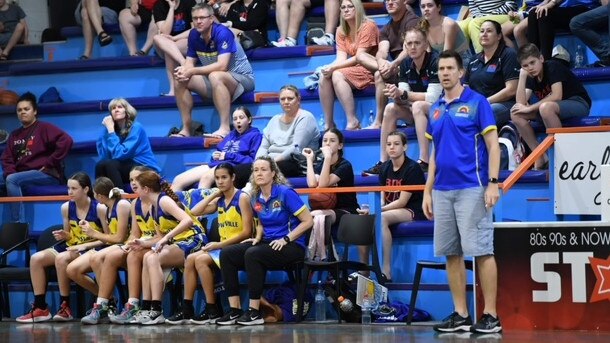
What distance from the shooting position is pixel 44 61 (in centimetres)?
1452

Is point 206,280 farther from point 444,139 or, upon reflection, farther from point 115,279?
point 444,139

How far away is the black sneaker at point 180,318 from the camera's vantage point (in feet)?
32.8

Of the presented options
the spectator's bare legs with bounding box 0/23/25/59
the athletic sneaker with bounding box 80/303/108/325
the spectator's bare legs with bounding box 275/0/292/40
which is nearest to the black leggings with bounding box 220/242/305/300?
the athletic sneaker with bounding box 80/303/108/325

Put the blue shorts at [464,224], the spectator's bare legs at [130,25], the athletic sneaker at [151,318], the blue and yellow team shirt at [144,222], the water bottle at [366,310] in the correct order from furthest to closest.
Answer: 1. the spectator's bare legs at [130,25]
2. the blue and yellow team shirt at [144,222]
3. the athletic sneaker at [151,318]
4. the water bottle at [366,310]
5. the blue shorts at [464,224]

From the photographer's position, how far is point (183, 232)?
10375mm

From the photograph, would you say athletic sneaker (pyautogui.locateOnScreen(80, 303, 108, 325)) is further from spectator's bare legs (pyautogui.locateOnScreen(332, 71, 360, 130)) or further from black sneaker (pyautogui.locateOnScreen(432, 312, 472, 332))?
black sneaker (pyautogui.locateOnScreen(432, 312, 472, 332))

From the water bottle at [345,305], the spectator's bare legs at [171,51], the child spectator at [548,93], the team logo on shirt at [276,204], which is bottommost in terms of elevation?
the water bottle at [345,305]

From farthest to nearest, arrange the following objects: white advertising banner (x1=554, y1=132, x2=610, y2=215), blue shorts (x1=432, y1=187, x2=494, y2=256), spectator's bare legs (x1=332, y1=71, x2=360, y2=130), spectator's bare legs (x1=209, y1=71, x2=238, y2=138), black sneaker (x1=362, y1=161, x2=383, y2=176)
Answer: spectator's bare legs (x1=209, y1=71, x2=238, y2=138), spectator's bare legs (x1=332, y1=71, x2=360, y2=130), black sneaker (x1=362, y1=161, x2=383, y2=176), white advertising banner (x1=554, y1=132, x2=610, y2=215), blue shorts (x1=432, y1=187, x2=494, y2=256)

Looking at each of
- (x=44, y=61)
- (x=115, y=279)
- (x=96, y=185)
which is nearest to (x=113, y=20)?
(x=44, y=61)

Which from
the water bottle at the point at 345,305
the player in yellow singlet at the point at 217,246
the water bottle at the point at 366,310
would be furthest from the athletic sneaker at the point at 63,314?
the water bottle at the point at 366,310

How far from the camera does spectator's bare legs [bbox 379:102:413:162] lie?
1097 centimetres

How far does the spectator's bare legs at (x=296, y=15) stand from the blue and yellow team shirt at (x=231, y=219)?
355 centimetres

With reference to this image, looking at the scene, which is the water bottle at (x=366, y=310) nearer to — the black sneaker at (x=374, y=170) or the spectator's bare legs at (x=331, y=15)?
the black sneaker at (x=374, y=170)

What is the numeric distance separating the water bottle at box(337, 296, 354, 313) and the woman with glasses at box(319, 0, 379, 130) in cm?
259
